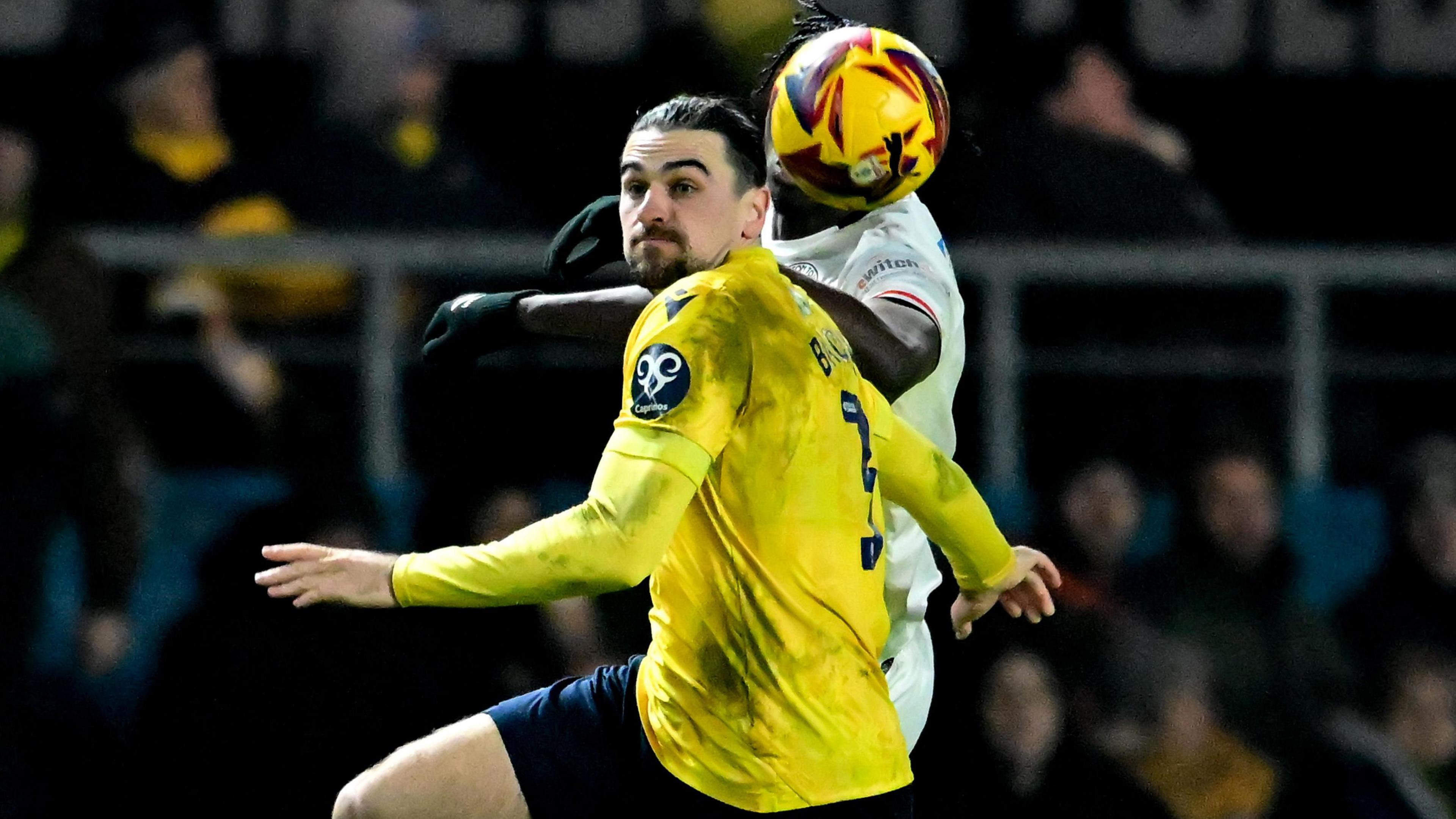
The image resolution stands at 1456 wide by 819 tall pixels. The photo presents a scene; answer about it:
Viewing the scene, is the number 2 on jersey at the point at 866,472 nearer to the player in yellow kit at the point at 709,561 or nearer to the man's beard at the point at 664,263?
the player in yellow kit at the point at 709,561

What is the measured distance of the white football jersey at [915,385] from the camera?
3.38 meters

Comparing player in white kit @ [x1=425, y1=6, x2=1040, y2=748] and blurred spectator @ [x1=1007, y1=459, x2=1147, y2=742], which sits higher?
player in white kit @ [x1=425, y1=6, x2=1040, y2=748]

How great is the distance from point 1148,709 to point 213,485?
2.77 metres

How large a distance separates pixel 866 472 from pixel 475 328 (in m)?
0.93

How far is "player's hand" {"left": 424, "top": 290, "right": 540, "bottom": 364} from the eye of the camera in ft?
11.3

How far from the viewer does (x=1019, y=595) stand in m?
3.23

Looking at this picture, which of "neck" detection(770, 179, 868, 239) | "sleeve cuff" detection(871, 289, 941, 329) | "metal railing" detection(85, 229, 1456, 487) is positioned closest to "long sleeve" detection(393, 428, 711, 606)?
"sleeve cuff" detection(871, 289, 941, 329)

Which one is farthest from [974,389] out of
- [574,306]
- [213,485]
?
[574,306]

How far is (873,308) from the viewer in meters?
3.20

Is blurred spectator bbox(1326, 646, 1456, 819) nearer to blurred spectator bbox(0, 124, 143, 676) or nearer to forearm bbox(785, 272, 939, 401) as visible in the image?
forearm bbox(785, 272, 939, 401)

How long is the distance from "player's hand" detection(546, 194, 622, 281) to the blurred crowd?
1761mm

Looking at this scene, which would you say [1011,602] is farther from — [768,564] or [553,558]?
[553,558]

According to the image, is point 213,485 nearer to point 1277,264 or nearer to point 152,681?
point 152,681

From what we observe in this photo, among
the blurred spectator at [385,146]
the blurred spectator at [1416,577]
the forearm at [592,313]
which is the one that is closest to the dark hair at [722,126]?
the forearm at [592,313]
